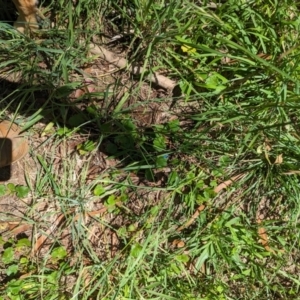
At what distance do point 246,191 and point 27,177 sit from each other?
A: 3.29 feet

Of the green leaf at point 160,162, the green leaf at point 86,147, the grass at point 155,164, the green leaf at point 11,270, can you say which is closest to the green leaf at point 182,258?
the grass at point 155,164

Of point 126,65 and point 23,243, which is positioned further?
point 126,65

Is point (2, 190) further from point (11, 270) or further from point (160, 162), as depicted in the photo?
point (160, 162)

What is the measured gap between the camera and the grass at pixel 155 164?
203cm

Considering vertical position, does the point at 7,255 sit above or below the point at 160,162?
below

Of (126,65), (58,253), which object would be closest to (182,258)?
(58,253)

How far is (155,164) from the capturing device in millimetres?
2055

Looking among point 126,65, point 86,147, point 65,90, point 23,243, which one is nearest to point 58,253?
point 23,243

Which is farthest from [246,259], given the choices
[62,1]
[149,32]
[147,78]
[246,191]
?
[62,1]

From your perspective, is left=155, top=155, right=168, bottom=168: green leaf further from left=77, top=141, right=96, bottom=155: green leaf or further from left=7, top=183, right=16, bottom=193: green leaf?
left=7, top=183, right=16, bottom=193: green leaf

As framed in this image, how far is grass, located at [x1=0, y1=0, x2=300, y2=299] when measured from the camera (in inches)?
80.0

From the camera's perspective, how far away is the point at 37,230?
2.06 m

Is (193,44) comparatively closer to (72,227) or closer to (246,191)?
(246,191)

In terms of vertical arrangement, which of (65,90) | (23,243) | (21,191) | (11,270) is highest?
(65,90)
